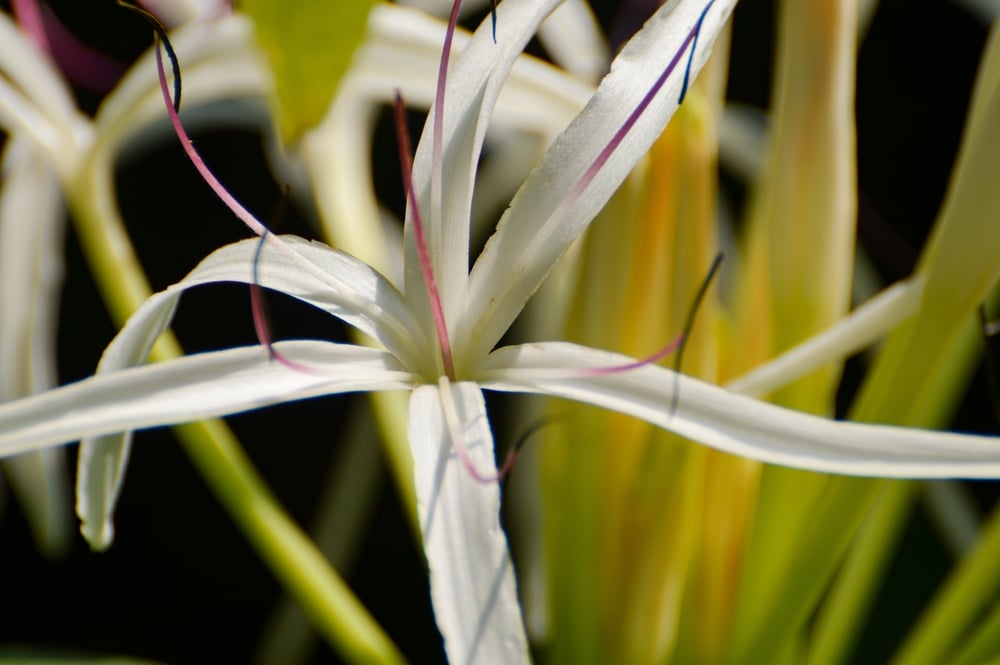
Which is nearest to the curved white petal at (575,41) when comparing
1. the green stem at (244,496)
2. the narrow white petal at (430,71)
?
the narrow white petal at (430,71)

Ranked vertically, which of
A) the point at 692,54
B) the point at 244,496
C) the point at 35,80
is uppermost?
the point at 692,54

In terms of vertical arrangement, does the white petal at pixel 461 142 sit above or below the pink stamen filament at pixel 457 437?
above

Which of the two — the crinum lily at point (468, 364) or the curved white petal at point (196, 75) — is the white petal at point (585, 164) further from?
the curved white petal at point (196, 75)

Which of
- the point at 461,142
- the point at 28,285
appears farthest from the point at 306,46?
the point at 28,285

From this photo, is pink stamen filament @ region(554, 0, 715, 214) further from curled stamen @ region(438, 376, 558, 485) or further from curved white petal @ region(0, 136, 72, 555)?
curved white petal @ region(0, 136, 72, 555)

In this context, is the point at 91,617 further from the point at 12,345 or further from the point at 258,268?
the point at 258,268

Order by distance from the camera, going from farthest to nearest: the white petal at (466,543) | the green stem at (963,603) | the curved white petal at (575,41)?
the curved white petal at (575,41)
the green stem at (963,603)
the white petal at (466,543)

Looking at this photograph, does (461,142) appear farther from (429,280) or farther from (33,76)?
(33,76)

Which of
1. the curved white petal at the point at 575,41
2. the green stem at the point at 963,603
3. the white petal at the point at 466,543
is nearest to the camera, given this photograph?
the white petal at the point at 466,543
